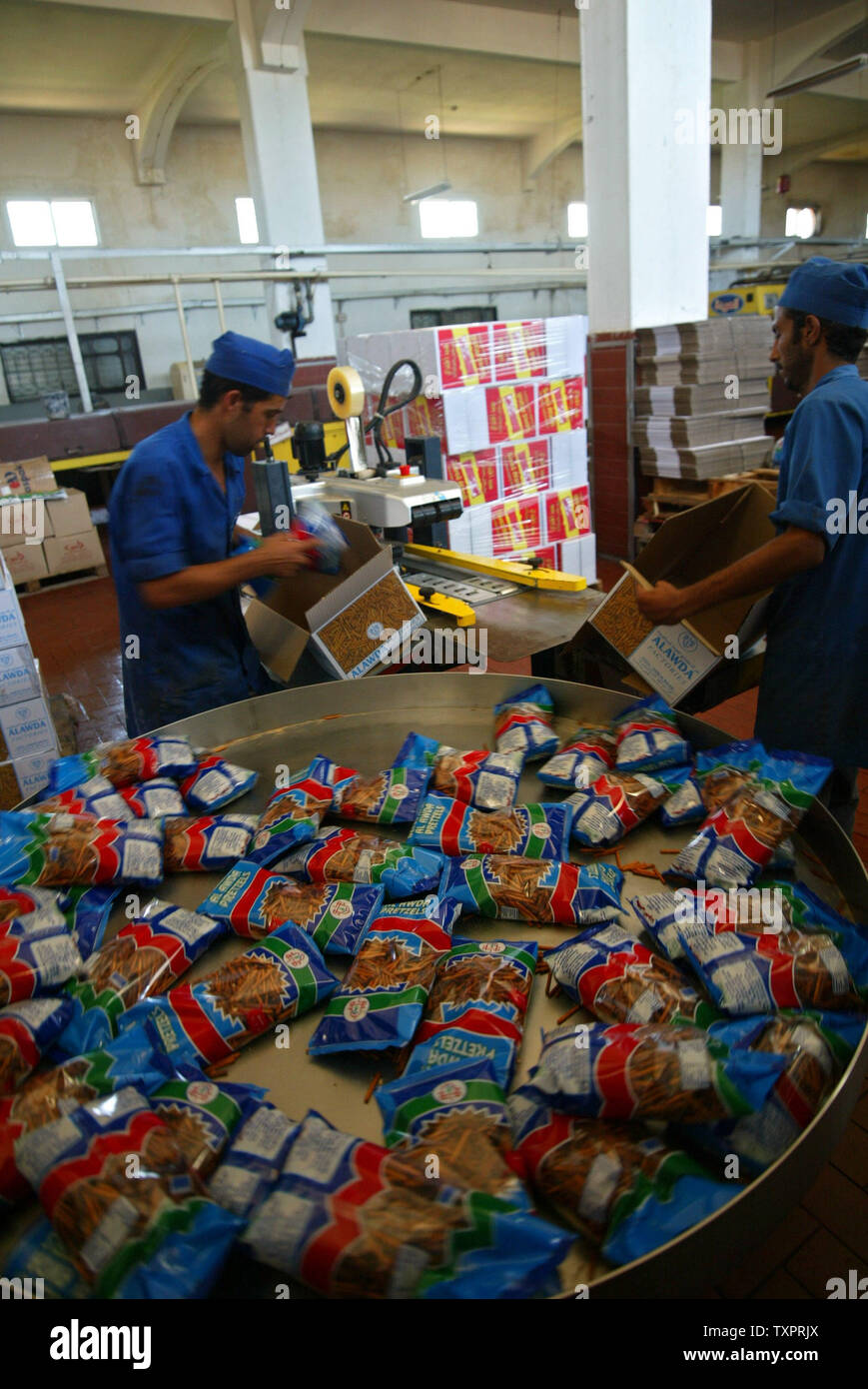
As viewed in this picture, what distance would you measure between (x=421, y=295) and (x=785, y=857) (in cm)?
1575

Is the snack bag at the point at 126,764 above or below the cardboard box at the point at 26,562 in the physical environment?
above

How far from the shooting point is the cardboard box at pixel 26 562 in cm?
720

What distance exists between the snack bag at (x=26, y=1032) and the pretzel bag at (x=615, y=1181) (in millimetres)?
558

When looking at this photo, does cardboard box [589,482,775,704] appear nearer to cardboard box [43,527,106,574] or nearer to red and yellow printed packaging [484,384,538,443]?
red and yellow printed packaging [484,384,538,443]

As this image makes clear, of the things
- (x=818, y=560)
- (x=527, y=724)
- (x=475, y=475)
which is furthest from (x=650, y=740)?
(x=475, y=475)

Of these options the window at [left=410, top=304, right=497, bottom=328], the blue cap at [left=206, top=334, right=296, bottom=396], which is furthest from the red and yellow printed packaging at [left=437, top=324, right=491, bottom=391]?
the window at [left=410, top=304, right=497, bottom=328]

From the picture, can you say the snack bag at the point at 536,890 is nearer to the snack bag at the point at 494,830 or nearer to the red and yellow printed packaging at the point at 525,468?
the snack bag at the point at 494,830

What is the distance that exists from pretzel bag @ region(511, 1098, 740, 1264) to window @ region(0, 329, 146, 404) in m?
13.6

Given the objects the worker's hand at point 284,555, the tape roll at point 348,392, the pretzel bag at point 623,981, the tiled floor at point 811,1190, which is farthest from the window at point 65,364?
the pretzel bag at point 623,981

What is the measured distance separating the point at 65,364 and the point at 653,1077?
14.4 m

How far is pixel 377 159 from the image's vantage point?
14.3m

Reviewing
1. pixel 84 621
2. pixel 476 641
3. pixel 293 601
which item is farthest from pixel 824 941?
pixel 84 621

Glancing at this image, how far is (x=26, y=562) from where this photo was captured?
7246 millimetres

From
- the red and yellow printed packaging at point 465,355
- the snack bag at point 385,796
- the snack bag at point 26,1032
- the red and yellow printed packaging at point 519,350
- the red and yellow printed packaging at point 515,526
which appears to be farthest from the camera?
the red and yellow printed packaging at point 515,526
